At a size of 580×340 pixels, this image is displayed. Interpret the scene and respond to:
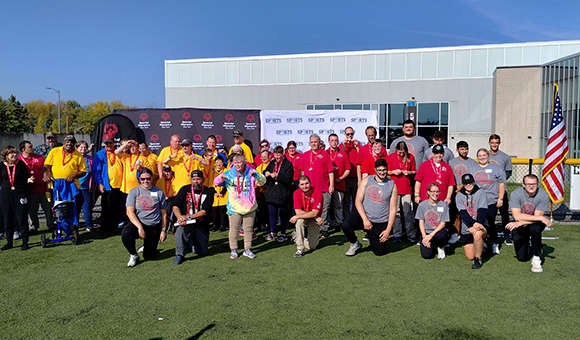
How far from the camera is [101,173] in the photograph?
7699 mm

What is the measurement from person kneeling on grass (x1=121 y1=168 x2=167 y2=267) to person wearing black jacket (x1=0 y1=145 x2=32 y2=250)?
88.5 inches

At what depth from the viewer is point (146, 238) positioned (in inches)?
230

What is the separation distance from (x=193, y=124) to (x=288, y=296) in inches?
241

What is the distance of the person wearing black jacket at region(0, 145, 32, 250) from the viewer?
6605 mm

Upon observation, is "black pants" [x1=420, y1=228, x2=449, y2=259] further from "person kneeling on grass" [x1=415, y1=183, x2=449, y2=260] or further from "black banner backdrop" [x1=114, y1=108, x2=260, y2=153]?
"black banner backdrop" [x1=114, y1=108, x2=260, y2=153]

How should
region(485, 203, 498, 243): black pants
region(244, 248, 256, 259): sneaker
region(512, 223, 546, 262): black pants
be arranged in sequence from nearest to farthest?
region(512, 223, 546, 262): black pants → region(244, 248, 256, 259): sneaker → region(485, 203, 498, 243): black pants

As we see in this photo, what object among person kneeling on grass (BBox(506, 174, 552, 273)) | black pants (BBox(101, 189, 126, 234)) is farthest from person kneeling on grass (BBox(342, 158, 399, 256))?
black pants (BBox(101, 189, 126, 234))

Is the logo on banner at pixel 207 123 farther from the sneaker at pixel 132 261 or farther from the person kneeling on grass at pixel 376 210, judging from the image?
the person kneeling on grass at pixel 376 210

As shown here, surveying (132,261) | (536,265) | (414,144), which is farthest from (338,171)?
(132,261)

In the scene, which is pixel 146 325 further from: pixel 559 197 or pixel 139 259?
pixel 559 197

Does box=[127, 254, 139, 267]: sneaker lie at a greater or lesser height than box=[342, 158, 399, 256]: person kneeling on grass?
lesser

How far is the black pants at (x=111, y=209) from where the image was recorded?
7539mm

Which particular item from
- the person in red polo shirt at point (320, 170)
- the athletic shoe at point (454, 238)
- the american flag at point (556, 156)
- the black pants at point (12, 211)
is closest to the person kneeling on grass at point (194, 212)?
the person in red polo shirt at point (320, 170)

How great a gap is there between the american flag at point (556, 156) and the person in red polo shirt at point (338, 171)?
413cm
